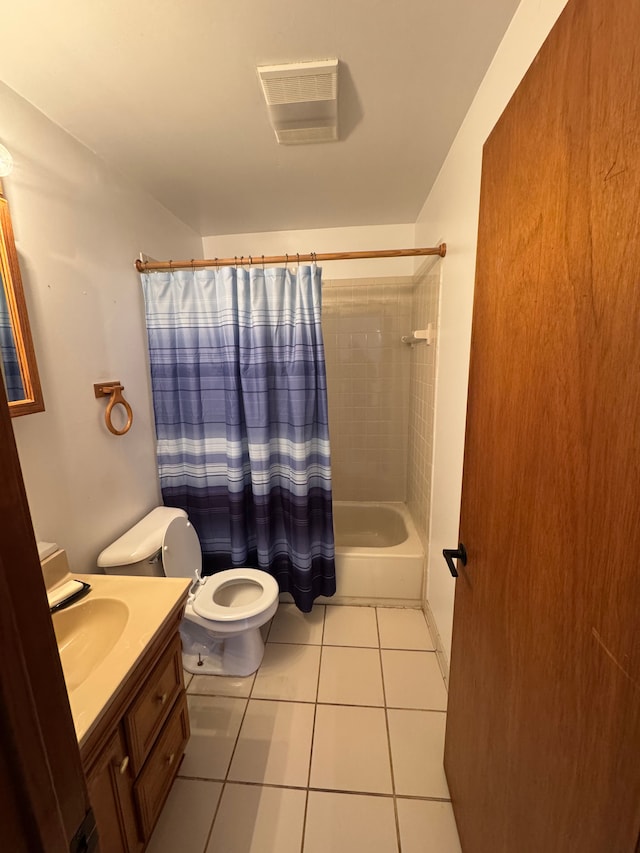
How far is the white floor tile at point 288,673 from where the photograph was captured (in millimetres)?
1573

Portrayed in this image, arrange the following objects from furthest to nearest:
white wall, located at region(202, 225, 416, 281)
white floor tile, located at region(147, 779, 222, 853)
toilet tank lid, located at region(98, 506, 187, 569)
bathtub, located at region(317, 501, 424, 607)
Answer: white wall, located at region(202, 225, 416, 281) → bathtub, located at region(317, 501, 424, 607) → toilet tank lid, located at region(98, 506, 187, 569) → white floor tile, located at region(147, 779, 222, 853)

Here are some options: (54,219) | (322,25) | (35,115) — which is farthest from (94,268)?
(322,25)

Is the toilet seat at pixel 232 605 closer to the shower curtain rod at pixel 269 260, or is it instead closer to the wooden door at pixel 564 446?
the wooden door at pixel 564 446

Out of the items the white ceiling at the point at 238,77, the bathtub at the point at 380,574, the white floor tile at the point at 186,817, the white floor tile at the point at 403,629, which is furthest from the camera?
the bathtub at the point at 380,574

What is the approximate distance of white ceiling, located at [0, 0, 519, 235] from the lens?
88cm

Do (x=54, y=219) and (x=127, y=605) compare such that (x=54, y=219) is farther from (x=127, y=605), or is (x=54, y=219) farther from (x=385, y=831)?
(x=385, y=831)

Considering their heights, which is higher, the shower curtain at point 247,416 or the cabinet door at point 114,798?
the shower curtain at point 247,416

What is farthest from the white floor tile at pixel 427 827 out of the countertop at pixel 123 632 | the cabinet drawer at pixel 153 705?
the countertop at pixel 123 632

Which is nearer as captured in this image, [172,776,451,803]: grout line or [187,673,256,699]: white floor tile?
[172,776,451,803]: grout line

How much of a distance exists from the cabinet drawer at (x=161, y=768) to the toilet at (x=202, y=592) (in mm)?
342

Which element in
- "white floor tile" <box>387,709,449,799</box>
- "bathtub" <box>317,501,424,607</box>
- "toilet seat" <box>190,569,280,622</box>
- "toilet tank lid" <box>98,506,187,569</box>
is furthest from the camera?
"bathtub" <box>317,501,424,607</box>

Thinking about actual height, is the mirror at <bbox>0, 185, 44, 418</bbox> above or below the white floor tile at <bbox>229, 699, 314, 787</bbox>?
above

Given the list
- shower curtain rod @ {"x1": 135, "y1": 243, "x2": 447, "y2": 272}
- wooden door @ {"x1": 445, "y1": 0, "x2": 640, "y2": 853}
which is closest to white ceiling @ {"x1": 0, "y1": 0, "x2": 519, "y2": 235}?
shower curtain rod @ {"x1": 135, "y1": 243, "x2": 447, "y2": 272}

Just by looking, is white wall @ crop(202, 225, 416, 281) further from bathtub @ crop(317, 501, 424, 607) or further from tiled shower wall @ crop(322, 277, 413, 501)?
bathtub @ crop(317, 501, 424, 607)
